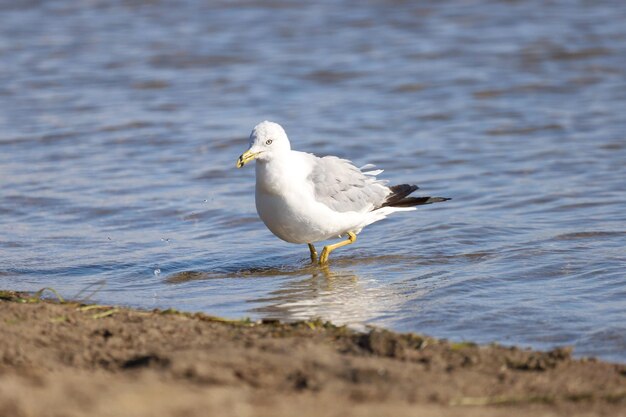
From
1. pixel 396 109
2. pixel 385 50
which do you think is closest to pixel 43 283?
pixel 396 109

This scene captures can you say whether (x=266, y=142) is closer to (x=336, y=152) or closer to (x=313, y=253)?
(x=313, y=253)

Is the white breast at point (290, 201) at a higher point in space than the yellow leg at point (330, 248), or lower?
higher

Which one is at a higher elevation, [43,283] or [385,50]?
[385,50]

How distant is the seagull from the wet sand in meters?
1.57

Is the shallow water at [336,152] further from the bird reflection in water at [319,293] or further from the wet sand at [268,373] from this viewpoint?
the wet sand at [268,373]

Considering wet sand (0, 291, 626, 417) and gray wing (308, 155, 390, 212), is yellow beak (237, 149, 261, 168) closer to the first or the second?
gray wing (308, 155, 390, 212)

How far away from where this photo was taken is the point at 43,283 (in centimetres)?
697

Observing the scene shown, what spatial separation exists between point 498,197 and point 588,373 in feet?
15.1

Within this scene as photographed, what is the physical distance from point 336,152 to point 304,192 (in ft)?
13.0

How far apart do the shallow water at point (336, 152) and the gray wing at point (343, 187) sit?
17.1 inches

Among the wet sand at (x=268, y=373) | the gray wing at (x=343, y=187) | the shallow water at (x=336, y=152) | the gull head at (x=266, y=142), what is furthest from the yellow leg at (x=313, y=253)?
the wet sand at (x=268, y=373)

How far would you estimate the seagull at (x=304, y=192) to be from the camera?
695 cm

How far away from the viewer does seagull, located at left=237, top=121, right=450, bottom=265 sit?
695 centimetres

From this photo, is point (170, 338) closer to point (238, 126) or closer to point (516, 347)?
point (516, 347)
